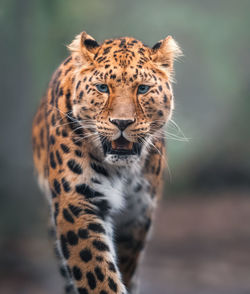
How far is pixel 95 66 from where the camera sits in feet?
17.2

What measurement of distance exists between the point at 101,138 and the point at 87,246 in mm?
1016

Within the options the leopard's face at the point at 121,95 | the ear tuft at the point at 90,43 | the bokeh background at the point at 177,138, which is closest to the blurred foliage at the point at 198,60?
the bokeh background at the point at 177,138

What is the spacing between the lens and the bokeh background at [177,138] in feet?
36.0

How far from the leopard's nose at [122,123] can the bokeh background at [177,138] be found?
584 cm

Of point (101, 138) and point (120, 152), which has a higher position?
point (101, 138)

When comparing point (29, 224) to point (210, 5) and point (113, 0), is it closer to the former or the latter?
point (113, 0)

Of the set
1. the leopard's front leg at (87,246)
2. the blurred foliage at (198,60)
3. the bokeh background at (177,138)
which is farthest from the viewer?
the blurred foliage at (198,60)

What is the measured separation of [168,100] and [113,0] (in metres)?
10.4

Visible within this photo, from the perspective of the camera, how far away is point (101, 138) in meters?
5.21

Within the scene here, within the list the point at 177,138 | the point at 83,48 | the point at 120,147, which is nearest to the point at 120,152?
the point at 120,147

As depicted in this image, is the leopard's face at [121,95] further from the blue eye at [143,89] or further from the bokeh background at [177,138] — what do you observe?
the bokeh background at [177,138]

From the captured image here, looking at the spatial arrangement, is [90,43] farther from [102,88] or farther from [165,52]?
[165,52]

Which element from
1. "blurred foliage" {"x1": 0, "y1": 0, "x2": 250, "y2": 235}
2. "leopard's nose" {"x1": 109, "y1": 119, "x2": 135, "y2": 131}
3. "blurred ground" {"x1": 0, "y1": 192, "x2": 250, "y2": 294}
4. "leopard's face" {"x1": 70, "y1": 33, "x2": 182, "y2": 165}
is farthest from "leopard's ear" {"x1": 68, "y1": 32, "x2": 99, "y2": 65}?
"blurred foliage" {"x1": 0, "y1": 0, "x2": 250, "y2": 235}

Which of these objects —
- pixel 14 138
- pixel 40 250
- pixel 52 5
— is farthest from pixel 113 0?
pixel 40 250
